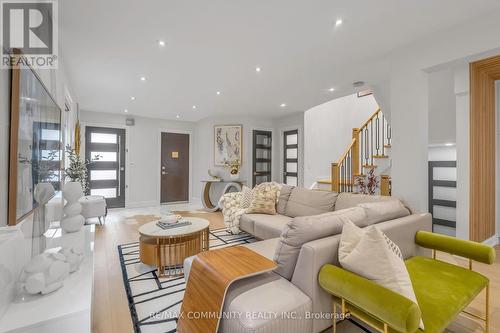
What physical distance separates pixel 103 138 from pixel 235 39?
16.1ft

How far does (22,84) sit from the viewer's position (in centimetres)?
125

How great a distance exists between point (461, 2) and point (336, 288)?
2.51 meters

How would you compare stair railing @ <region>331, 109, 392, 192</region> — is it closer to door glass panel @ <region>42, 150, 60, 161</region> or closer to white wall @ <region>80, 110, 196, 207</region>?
door glass panel @ <region>42, 150, 60, 161</region>

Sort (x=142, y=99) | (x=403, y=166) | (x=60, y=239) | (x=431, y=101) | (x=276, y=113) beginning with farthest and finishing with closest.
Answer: (x=276, y=113)
(x=142, y=99)
(x=431, y=101)
(x=403, y=166)
(x=60, y=239)

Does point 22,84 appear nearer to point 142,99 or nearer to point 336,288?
point 336,288

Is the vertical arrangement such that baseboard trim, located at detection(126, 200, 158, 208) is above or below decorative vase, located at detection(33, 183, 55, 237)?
below

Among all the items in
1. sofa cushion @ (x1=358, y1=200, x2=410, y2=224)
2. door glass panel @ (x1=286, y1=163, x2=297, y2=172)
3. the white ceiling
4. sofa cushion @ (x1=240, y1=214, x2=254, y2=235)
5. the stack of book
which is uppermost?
the white ceiling

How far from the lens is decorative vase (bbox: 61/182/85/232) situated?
2404 mm

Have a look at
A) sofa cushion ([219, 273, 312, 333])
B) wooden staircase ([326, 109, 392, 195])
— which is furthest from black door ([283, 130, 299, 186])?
sofa cushion ([219, 273, 312, 333])

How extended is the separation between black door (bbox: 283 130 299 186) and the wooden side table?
4.71 meters

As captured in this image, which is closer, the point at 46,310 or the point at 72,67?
the point at 46,310

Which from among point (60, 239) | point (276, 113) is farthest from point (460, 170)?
point (60, 239)

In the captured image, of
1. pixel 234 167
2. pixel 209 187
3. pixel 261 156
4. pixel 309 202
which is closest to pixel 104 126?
pixel 209 187

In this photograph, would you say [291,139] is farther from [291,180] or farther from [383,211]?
[383,211]
